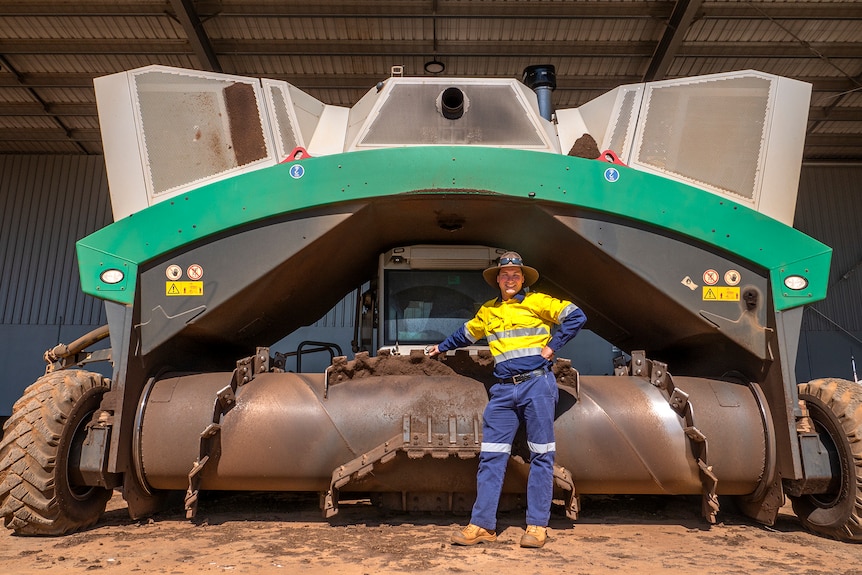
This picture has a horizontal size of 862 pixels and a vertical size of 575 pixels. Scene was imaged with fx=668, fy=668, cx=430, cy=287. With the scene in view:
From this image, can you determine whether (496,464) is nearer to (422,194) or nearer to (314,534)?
(314,534)

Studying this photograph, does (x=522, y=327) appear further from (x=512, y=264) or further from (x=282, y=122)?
(x=282, y=122)

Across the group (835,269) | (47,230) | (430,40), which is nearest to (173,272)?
(430,40)

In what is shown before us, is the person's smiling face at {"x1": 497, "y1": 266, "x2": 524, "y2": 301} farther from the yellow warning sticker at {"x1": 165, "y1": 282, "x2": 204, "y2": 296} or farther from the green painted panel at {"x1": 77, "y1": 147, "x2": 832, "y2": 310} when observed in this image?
the yellow warning sticker at {"x1": 165, "y1": 282, "x2": 204, "y2": 296}

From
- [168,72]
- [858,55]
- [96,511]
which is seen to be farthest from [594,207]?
[858,55]

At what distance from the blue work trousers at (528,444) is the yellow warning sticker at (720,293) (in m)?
0.98

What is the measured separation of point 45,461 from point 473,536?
2.12 meters

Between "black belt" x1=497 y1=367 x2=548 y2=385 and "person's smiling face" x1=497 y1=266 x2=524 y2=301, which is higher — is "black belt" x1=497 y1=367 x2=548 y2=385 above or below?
below

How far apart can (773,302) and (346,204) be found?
229 cm

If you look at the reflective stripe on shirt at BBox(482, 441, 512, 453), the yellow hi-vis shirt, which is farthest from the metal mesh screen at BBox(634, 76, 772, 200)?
the reflective stripe on shirt at BBox(482, 441, 512, 453)

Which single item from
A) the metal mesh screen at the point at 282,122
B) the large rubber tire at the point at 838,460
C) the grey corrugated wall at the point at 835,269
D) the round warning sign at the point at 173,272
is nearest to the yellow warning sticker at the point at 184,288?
the round warning sign at the point at 173,272

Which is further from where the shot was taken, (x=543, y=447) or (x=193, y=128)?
(x=193, y=128)

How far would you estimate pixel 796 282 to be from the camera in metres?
3.47

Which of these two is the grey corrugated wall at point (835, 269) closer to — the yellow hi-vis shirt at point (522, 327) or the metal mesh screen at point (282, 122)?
the yellow hi-vis shirt at point (522, 327)

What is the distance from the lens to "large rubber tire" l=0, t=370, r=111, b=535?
325 cm
